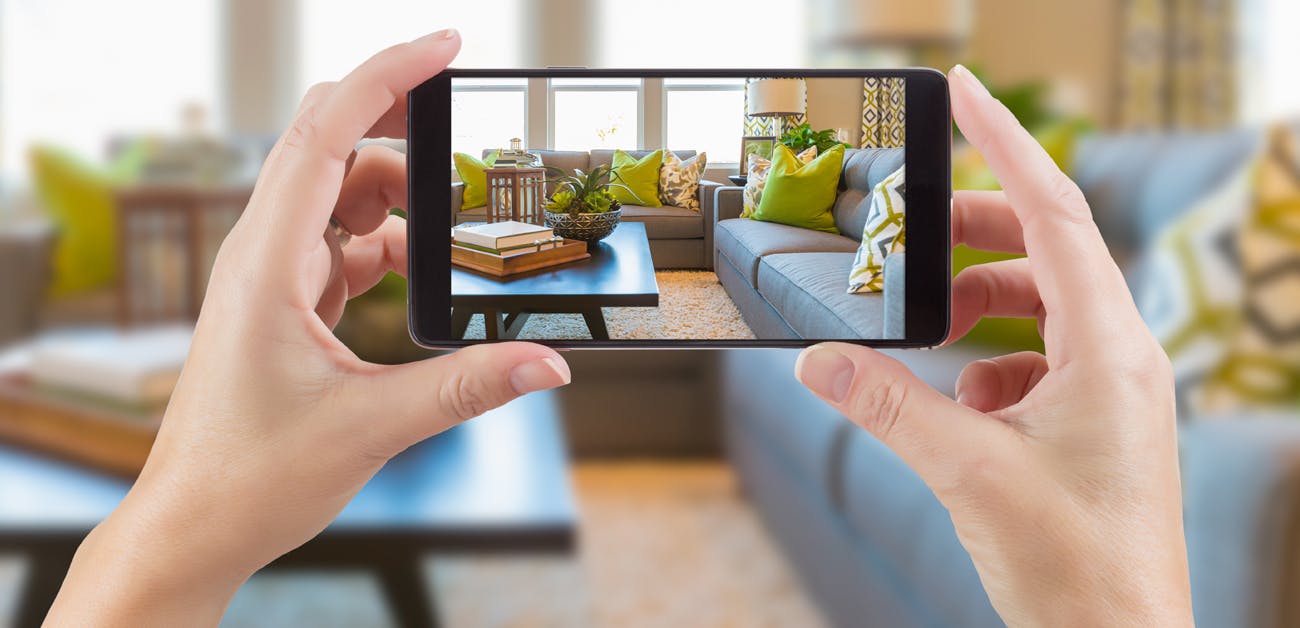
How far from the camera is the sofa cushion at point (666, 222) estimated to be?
1.93 ft

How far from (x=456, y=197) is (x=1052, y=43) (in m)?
2.78

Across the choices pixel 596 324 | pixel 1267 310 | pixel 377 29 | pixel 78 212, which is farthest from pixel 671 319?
pixel 377 29

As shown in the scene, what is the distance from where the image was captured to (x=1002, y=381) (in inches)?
24.7

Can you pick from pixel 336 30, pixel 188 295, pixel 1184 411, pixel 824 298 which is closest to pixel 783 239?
pixel 824 298

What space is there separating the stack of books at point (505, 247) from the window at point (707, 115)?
101mm

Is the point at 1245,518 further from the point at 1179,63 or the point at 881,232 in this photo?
the point at 1179,63

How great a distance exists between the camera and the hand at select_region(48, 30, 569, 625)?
487mm

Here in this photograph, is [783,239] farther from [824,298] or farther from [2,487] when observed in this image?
[2,487]

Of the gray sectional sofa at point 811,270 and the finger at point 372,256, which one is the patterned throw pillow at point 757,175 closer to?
the gray sectional sofa at point 811,270

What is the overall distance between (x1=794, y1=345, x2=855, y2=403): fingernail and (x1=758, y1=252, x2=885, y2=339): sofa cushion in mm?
49

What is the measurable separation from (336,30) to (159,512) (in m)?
2.69

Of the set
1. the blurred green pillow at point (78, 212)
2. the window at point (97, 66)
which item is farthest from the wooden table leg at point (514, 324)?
the window at point (97, 66)

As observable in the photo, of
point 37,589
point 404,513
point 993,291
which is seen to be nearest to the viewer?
point 993,291

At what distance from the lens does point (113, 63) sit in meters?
2.73
